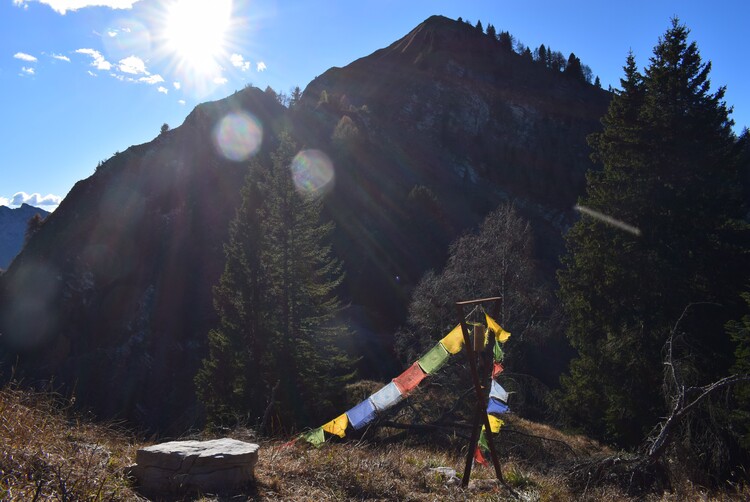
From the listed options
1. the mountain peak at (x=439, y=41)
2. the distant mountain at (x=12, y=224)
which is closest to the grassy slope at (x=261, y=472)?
the mountain peak at (x=439, y=41)

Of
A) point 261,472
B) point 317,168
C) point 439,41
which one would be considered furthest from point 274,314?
point 439,41

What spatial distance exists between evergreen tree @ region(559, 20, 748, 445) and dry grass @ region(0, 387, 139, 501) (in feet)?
41.1

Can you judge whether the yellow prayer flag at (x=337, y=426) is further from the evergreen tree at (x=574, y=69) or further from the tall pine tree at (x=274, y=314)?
the evergreen tree at (x=574, y=69)

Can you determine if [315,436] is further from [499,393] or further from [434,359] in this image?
[499,393]

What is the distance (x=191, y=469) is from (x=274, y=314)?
52.1ft

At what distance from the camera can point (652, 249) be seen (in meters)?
14.3

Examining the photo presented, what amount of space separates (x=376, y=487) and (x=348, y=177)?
133 feet

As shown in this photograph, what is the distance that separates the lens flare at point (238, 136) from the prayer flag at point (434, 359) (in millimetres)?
40292

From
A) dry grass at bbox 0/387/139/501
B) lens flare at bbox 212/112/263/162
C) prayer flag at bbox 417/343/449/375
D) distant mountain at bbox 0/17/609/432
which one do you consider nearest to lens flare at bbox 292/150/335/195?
distant mountain at bbox 0/17/609/432

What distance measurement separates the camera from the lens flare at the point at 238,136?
45.6 m

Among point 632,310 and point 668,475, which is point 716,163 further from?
point 668,475

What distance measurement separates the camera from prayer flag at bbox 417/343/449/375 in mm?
7367

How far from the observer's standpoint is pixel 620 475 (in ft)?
22.5

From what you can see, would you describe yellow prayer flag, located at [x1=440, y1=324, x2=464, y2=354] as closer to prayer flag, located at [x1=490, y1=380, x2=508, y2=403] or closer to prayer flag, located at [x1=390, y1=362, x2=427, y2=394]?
prayer flag, located at [x1=390, y1=362, x2=427, y2=394]
